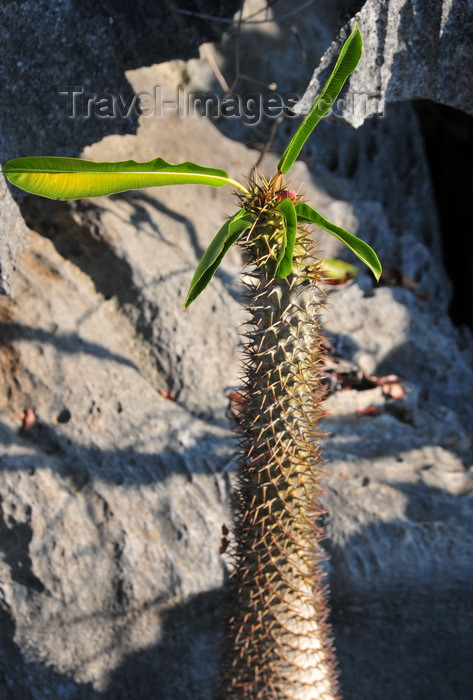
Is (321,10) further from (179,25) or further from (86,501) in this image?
(86,501)

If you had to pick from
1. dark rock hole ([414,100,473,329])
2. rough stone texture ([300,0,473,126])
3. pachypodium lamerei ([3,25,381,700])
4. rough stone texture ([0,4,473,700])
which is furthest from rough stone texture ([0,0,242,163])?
dark rock hole ([414,100,473,329])

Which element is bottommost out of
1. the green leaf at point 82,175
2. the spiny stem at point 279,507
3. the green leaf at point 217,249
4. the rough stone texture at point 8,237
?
the spiny stem at point 279,507

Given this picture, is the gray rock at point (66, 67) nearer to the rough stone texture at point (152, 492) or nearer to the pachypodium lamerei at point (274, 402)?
the rough stone texture at point (152, 492)

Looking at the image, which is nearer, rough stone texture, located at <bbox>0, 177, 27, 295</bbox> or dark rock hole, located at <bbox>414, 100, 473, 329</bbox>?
rough stone texture, located at <bbox>0, 177, 27, 295</bbox>

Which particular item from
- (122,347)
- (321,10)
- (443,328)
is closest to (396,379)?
(443,328)

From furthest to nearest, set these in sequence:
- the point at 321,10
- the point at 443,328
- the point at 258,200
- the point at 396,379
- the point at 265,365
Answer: the point at 321,10
the point at 443,328
the point at 396,379
the point at 265,365
the point at 258,200

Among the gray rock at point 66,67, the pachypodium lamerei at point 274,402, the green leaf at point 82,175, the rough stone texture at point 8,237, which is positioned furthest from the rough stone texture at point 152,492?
the green leaf at point 82,175

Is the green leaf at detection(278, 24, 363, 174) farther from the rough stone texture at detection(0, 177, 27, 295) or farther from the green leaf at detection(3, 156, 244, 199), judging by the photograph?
the rough stone texture at detection(0, 177, 27, 295)
